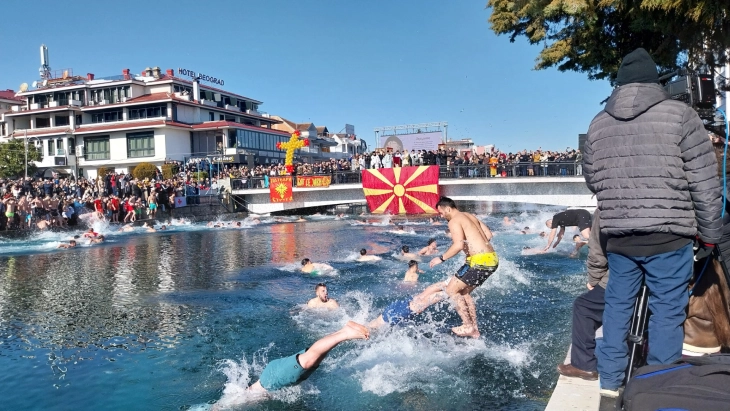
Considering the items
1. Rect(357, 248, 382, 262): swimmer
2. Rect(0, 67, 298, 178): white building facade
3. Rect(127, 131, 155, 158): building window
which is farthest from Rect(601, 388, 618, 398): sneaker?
Rect(127, 131, 155, 158): building window

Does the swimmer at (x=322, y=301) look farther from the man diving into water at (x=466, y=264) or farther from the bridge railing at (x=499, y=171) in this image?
the bridge railing at (x=499, y=171)

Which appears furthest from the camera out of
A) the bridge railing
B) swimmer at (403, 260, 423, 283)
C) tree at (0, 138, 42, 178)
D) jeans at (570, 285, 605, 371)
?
tree at (0, 138, 42, 178)

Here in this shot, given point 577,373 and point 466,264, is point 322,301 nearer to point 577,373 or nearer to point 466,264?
point 466,264

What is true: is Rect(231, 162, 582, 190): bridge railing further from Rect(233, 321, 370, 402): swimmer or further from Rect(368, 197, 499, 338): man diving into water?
Rect(233, 321, 370, 402): swimmer

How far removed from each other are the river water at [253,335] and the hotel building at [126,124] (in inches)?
1512

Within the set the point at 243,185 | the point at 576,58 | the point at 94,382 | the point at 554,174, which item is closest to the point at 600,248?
the point at 94,382

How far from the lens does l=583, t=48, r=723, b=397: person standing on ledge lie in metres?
3.28

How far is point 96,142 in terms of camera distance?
2149 inches

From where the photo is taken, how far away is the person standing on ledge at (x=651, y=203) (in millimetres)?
3275

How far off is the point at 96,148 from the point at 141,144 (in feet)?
18.4

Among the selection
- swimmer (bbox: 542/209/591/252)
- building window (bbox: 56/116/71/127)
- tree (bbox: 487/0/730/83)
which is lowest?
swimmer (bbox: 542/209/591/252)

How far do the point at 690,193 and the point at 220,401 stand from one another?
184 inches

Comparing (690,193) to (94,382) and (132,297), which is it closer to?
(94,382)

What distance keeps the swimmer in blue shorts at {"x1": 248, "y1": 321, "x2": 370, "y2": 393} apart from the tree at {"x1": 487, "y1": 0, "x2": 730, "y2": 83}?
23.2 ft
